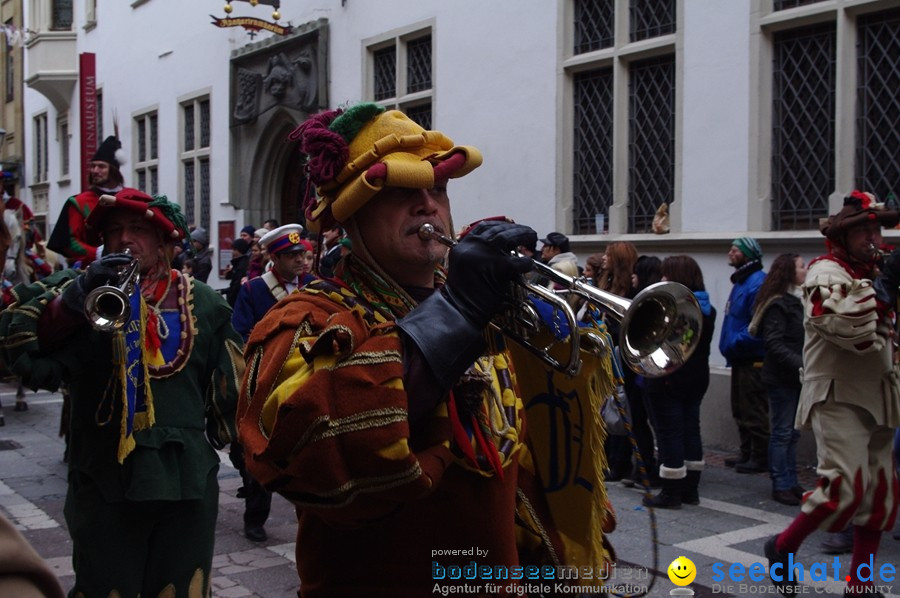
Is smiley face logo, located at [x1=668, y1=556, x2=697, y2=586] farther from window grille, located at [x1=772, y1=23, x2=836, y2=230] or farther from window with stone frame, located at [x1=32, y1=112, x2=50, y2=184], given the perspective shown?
window with stone frame, located at [x1=32, y1=112, x2=50, y2=184]

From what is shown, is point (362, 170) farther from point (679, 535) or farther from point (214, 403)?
point (679, 535)

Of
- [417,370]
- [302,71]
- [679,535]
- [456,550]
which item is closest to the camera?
[417,370]

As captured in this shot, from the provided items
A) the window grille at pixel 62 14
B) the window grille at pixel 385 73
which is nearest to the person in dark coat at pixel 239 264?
the window grille at pixel 385 73

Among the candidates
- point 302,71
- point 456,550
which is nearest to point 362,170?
point 456,550

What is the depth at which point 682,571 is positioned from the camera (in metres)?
5.28

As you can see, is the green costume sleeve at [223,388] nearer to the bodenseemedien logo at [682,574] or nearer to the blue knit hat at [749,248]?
the bodenseemedien logo at [682,574]

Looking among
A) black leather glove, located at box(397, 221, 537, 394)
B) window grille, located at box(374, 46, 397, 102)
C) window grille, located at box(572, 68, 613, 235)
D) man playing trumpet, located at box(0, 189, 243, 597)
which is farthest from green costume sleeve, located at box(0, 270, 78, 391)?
window grille, located at box(374, 46, 397, 102)

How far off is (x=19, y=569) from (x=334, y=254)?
5.31 metres

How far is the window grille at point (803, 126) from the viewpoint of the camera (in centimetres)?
830

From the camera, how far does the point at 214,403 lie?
12.1 ft

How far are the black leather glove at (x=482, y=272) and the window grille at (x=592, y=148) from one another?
27.6 feet

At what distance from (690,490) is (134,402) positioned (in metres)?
4.57

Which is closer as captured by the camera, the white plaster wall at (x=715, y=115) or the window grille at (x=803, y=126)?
the window grille at (x=803, y=126)

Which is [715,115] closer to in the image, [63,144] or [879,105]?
[879,105]
